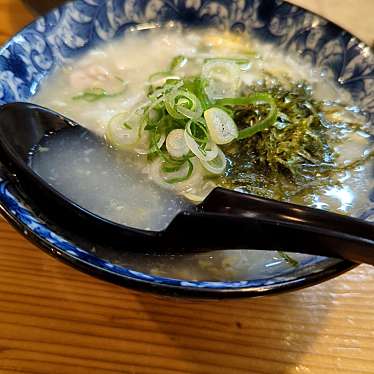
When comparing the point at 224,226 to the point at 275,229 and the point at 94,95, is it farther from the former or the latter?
the point at 94,95

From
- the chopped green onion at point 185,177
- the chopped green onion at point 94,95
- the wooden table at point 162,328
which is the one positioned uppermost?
the chopped green onion at point 94,95

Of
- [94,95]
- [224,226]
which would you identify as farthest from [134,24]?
[224,226]

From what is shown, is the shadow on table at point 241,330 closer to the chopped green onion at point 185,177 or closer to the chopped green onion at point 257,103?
the chopped green onion at point 185,177

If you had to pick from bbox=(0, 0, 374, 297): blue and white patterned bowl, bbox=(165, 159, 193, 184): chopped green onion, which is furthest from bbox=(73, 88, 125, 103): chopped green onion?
bbox=(165, 159, 193, 184): chopped green onion

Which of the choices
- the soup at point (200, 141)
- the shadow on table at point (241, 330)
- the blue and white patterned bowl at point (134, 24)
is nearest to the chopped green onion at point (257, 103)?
the soup at point (200, 141)

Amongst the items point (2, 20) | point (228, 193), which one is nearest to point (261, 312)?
point (228, 193)

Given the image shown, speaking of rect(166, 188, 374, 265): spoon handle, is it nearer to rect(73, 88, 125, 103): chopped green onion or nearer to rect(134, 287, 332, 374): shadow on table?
rect(134, 287, 332, 374): shadow on table
